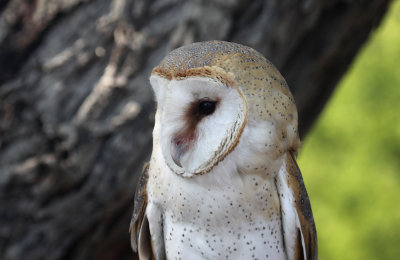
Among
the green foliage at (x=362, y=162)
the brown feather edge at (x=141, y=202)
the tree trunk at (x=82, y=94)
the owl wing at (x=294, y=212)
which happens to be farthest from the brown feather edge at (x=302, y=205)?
the green foliage at (x=362, y=162)

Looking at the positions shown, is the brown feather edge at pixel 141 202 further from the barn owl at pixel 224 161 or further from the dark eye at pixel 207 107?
the dark eye at pixel 207 107

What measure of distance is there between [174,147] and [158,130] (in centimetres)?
7

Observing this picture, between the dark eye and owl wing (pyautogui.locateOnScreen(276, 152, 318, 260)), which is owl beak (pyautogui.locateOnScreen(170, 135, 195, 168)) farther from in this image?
owl wing (pyautogui.locateOnScreen(276, 152, 318, 260))

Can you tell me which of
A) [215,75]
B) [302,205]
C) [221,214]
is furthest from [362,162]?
[215,75]

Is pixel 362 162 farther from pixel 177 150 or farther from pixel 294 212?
pixel 177 150

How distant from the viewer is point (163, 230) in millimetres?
1223

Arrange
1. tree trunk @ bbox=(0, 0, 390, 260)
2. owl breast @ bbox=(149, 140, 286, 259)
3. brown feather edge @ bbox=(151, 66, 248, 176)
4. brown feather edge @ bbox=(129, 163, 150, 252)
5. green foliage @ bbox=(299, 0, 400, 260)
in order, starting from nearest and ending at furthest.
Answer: brown feather edge @ bbox=(151, 66, 248, 176)
owl breast @ bbox=(149, 140, 286, 259)
brown feather edge @ bbox=(129, 163, 150, 252)
tree trunk @ bbox=(0, 0, 390, 260)
green foliage @ bbox=(299, 0, 400, 260)

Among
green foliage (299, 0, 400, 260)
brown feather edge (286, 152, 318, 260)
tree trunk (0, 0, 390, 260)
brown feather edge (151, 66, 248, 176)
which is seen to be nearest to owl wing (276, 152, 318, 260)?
brown feather edge (286, 152, 318, 260)

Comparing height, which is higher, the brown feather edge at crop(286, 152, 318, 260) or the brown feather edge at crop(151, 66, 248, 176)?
the brown feather edge at crop(151, 66, 248, 176)

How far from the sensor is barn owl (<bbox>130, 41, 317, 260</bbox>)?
100cm

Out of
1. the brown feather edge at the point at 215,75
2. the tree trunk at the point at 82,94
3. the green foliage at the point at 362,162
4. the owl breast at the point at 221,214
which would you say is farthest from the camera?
the green foliage at the point at 362,162

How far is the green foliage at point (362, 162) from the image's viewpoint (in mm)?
3641

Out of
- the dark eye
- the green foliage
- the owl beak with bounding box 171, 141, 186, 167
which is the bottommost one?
the green foliage

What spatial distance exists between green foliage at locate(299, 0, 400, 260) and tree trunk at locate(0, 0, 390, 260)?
1.71 meters
